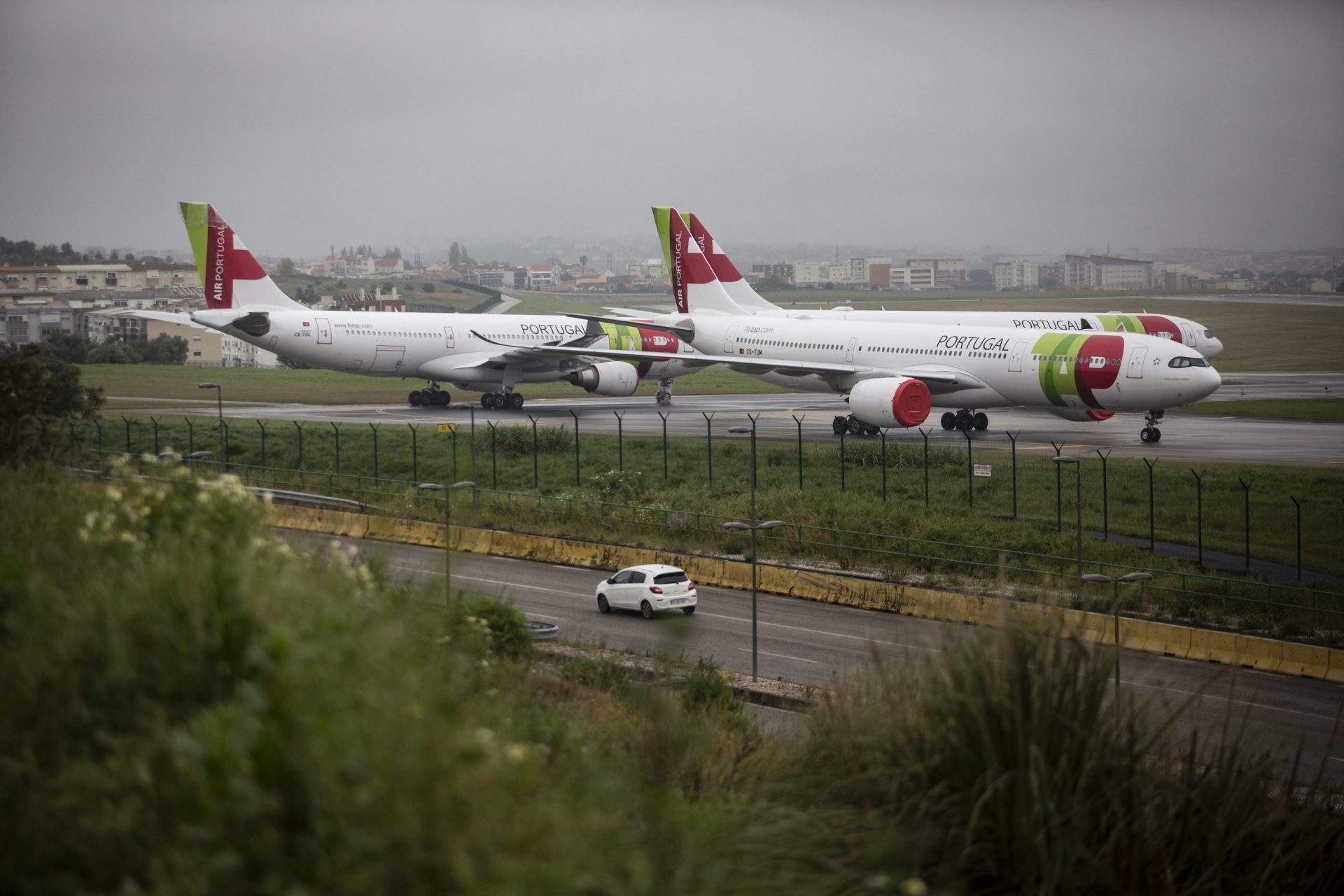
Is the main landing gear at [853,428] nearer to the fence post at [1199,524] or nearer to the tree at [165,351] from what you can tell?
the fence post at [1199,524]

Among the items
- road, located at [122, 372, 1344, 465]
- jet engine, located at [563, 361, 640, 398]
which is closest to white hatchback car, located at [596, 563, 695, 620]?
road, located at [122, 372, 1344, 465]

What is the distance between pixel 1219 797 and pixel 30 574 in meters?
9.49

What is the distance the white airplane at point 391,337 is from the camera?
58.1 m

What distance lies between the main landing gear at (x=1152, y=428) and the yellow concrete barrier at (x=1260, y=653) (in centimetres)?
2232

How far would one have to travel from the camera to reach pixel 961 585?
33.1 metres

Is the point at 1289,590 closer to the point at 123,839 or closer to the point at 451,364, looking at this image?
the point at 123,839

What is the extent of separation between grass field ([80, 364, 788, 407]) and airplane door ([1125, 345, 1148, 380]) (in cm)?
3534

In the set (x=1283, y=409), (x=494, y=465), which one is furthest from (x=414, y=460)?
(x=1283, y=409)

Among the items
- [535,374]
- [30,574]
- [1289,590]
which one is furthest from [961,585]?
[535,374]

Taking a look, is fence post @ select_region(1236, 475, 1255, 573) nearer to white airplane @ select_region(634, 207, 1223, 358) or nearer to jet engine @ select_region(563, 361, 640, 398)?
jet engine @ select_region(563, 361, 640, 398)

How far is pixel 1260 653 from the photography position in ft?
89.0

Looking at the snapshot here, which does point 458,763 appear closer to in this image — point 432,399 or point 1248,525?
point 1248,525

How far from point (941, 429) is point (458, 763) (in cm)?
4806

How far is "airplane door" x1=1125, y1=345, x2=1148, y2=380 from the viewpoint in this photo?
149ft
